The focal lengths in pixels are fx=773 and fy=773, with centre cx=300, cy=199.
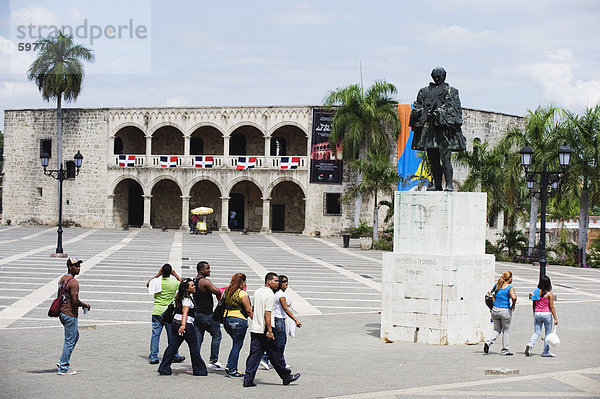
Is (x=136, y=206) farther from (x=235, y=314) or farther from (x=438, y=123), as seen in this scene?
(x=235, y=314)

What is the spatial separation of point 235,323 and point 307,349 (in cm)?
251

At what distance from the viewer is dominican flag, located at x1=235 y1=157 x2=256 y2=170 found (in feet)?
147

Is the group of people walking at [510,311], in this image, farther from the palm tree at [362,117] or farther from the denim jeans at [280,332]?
the palm tree at [362,117]

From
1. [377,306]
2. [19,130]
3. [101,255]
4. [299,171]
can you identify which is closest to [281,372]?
[377,306]

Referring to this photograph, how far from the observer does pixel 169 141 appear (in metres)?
49.5

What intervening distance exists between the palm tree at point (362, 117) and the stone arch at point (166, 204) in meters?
13.0

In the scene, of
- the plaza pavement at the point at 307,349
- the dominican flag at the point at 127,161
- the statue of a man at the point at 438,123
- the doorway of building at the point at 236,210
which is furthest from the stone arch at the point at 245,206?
the statue of a man at the point at 438,123

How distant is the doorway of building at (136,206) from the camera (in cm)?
4934

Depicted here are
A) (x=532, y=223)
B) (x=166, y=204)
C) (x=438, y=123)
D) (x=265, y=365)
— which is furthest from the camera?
(x=166, y=204)

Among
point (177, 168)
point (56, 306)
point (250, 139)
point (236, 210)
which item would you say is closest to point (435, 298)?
point (56, 306)

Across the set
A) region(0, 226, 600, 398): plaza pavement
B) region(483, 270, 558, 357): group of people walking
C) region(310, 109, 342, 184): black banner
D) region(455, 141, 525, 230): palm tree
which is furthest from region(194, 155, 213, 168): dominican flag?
region(483, 270, 558, 357): group of people walking

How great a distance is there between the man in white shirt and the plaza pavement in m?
0.21

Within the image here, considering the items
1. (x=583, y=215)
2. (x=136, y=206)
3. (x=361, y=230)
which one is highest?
(x=583, y=215)

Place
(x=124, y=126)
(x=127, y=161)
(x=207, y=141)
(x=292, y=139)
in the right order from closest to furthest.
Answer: (x=127, y=161)
(x=292, y=139)
(x=124, y=126)
(x=207, y=141)
